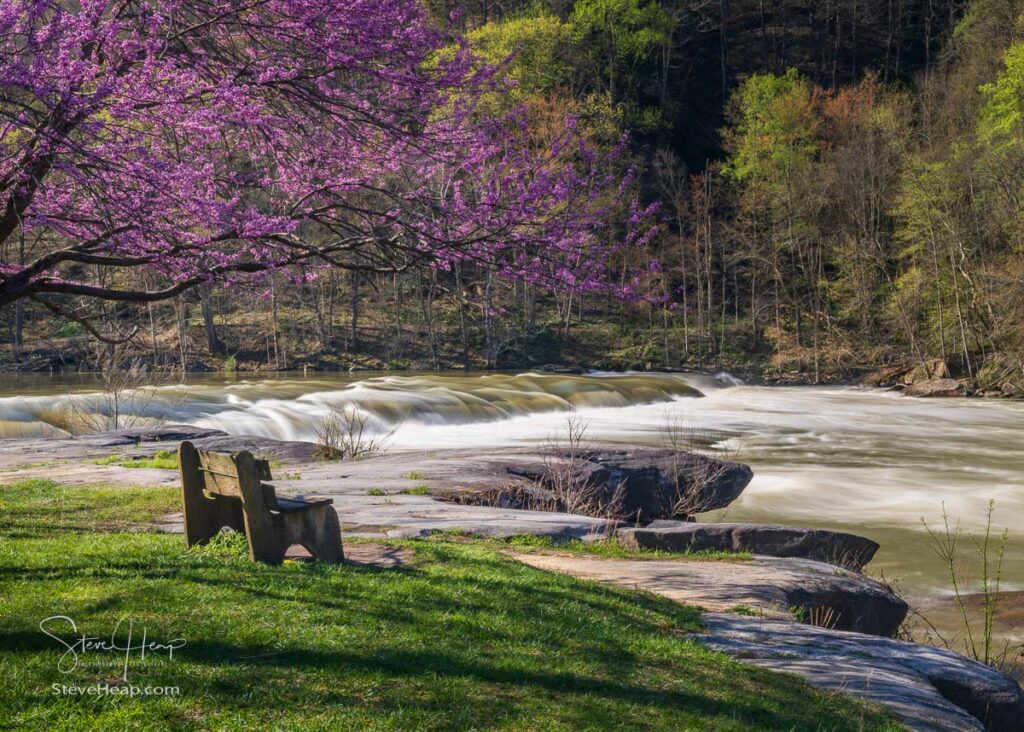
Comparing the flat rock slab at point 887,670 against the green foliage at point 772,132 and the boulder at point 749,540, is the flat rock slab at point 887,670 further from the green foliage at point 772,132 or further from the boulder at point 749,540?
the green foliage at point 772,132

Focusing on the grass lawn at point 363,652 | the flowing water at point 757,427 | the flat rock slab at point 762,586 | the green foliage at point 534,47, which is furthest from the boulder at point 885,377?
the grass lawn at point 363,652

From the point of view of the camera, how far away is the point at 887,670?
718 centimetres

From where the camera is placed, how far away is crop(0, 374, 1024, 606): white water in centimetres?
1803

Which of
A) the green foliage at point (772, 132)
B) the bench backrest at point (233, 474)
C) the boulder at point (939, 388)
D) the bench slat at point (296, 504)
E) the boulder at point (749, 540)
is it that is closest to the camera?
the bench backrest at point (233, 474)

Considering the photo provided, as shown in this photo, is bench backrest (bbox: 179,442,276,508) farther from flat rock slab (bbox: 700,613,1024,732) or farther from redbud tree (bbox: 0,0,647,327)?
flat rock slab (bbox: 700,613,1024,732)

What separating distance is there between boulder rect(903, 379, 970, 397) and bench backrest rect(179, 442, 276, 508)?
122 ft

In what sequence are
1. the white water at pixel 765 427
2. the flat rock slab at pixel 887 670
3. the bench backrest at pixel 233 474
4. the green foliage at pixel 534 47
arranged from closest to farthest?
the flat rock slab at pixel 887 670, the bench backrest at pixel 233 474, the white water at pixel 765 427, the green foliage at pixel 534 47

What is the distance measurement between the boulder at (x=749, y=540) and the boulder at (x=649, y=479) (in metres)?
2.83

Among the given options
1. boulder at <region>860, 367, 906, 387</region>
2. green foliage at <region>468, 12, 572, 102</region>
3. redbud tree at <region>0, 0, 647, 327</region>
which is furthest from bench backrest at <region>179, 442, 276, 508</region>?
green foliage at <region>468, 12, 572, 102</region>

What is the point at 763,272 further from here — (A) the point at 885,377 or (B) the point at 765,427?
(B) the point at 765,427

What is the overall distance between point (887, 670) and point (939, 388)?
118 ft

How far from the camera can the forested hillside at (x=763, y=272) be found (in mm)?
40594

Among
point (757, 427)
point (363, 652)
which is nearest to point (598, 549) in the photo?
point (363, 652)

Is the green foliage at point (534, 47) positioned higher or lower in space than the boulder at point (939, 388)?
higher
